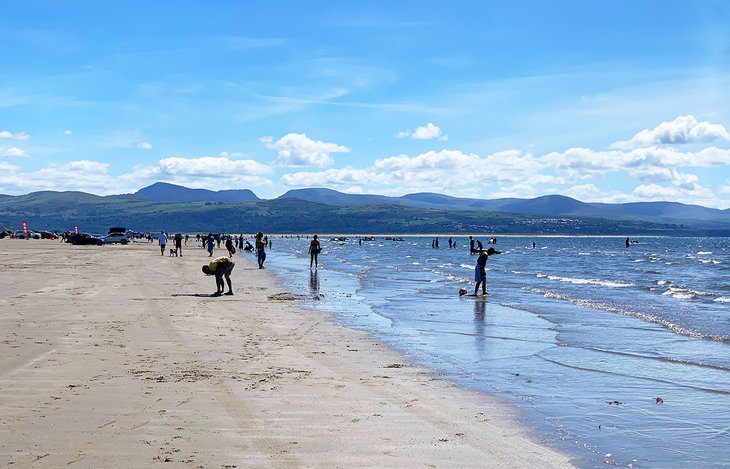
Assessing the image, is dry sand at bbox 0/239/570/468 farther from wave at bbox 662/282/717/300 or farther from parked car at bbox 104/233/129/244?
parked car at bbox 104/233/129/244

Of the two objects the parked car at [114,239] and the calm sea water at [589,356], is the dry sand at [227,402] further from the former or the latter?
the parked car at [114,239]

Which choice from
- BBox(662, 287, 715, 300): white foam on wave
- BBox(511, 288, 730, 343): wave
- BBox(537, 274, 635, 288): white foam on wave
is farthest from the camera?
BBox(537, 274, 635, 288): white foam on wave

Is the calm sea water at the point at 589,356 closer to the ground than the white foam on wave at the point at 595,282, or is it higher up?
higher up

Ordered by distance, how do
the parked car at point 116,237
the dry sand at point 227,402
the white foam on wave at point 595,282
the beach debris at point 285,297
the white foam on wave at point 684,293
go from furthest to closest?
the parked car at point 116,237 → the white foam on wave at point 595,282 → the white foam on wave at point 684,293 → the beach debris at point 285,297 → the dry sand at point 227,402

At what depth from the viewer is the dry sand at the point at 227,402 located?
6598mm

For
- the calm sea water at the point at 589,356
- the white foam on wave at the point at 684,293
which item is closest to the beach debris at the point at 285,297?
the calm sea water at the point at 589,356

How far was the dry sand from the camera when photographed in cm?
660

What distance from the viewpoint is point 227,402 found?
28.0 ft

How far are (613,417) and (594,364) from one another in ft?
13.8

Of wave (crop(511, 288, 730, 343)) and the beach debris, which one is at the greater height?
the beach debris

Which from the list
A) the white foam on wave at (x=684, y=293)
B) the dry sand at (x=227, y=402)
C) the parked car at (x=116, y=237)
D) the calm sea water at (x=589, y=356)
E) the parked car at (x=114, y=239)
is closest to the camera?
the dry sand at (x=227, y=402)

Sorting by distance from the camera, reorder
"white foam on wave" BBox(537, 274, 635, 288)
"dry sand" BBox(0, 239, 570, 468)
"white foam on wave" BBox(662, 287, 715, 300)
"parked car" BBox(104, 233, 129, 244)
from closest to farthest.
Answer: "dry sand" BBox(0, 239, 570, 468) < "white foam on wave" BBox(662, 287, 715, 300) < "white foam on wave" BBox(537, 274, 635, 288) < "parked car" BBox(104, 233, 129, 244)

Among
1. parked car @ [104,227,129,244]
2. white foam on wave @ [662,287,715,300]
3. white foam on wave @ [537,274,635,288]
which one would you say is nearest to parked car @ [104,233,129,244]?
parked car @ [104,227,129,244]

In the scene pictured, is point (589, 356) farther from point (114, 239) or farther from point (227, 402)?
point (114, 239)
